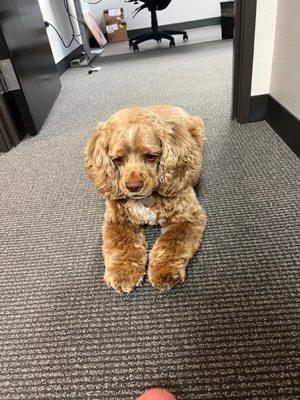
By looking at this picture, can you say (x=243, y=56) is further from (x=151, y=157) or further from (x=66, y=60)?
(x=66, y=60)

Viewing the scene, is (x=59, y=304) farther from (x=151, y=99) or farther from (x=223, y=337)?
(x=151, y=99)

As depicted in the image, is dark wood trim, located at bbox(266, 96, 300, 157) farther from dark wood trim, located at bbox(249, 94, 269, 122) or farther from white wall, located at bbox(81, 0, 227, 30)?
white wall, located at bbox(81, 0, 227, 30)

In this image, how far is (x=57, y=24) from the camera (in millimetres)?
3613

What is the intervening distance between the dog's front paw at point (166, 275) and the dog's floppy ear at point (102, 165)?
0.93ft

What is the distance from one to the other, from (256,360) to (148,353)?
0.26m

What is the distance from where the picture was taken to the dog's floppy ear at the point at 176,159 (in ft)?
3.15

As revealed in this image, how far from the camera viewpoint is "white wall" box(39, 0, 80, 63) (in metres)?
3.30

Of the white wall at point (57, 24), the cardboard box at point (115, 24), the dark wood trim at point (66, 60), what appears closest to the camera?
the white wall at point (57, 24)

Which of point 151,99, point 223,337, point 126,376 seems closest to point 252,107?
point 151,99

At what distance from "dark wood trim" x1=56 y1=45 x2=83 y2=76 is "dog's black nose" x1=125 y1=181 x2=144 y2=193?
10.0 ft

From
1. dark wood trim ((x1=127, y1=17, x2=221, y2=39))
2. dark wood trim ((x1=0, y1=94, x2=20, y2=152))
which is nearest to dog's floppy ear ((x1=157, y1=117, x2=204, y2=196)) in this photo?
dark wood trim ((x1=0, y1=94, x2=20, y2=152))

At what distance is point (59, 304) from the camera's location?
3.08 feet

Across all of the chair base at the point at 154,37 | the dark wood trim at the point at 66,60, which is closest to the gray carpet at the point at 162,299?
the dark wood trim at the point at 66,60

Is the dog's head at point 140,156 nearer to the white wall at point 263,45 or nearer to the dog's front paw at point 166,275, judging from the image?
the dog's front paw at point 166,275
